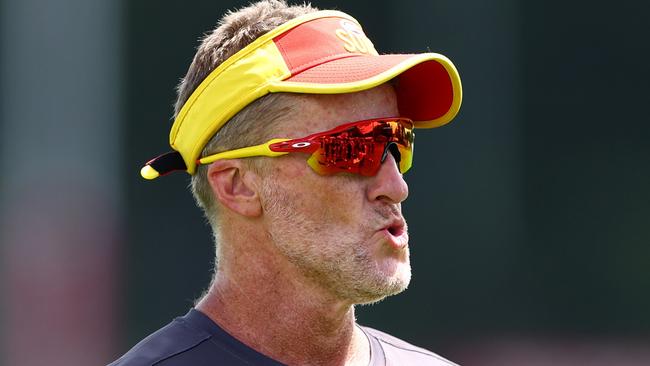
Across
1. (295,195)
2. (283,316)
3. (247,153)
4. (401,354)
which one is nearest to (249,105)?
(247,153)

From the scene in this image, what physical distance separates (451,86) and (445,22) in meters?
5.33

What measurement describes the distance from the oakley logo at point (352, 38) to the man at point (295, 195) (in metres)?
0.01

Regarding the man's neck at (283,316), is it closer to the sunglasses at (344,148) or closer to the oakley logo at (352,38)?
the sunglasses at (344,148)

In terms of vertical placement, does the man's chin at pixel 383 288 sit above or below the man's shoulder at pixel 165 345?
above

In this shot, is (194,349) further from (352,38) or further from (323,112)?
(352,38)

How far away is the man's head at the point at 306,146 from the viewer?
255cm

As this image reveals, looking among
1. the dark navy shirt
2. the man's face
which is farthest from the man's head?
the dark navy shirt

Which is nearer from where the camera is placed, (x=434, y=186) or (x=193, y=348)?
(x=193, y=348)

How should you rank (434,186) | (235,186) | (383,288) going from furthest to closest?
(434,186), (235,186), (383,288)

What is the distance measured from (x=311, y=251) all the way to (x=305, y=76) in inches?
16.2

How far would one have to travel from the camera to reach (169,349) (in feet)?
8.33

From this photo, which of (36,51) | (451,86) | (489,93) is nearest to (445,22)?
(489,93)

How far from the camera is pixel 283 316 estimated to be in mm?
2600

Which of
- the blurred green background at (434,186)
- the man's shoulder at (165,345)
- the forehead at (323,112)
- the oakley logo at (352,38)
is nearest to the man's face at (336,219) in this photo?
the forehead at (323,112)
